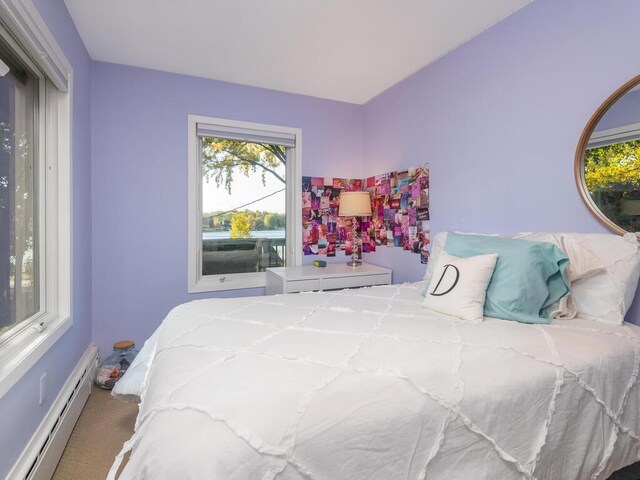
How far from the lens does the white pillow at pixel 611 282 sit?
1.48m

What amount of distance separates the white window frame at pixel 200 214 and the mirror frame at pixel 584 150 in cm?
221

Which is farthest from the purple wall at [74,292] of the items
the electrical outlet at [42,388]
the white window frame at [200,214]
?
the white window frame at [200,214]

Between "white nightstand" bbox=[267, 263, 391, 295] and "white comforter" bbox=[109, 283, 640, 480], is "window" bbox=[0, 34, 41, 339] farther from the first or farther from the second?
"white nightstand" bbox=[267, 263, 391, 295]

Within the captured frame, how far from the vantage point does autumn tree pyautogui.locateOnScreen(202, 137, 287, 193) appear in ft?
10.3

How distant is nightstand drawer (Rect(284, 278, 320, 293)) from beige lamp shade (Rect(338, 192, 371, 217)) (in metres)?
0.78

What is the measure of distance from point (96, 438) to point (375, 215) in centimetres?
273

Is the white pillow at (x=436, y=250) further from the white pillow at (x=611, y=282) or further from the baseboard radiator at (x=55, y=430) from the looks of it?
the baseboard radiator at (x=55, y=430)

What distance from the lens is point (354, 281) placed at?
9.73ft

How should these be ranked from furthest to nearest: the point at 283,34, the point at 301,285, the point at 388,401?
the point at 301,285 < the point at 283,34 < the point at 388,401

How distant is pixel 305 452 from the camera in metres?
0.81

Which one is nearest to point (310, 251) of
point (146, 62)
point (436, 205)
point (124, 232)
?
point (436, 205)

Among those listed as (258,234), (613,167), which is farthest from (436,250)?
(258,234)

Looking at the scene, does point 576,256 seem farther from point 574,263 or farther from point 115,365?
point 115,365

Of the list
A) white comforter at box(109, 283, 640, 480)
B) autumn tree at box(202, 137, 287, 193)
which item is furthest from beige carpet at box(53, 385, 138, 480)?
autumn tree at box(202, 137, 287, 193)
